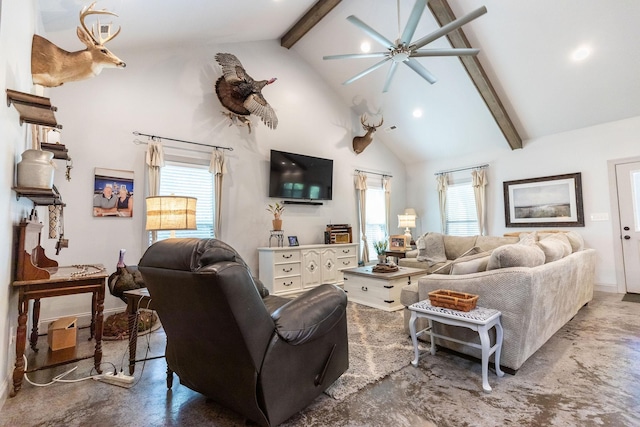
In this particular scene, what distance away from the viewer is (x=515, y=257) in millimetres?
2264

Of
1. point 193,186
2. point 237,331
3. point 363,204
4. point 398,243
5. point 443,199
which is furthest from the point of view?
point 443,199

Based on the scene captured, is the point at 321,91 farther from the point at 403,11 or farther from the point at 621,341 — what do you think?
the point at 621,341

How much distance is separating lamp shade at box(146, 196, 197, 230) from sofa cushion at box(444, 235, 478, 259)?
4.38m

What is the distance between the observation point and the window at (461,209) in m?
6.58

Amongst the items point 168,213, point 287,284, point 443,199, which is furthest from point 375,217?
point 168,213

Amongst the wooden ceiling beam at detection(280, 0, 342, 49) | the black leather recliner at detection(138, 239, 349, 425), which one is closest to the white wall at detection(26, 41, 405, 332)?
the wooden ceiling beam at detection(280, 0, 342, 49)

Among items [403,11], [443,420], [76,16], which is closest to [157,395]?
[443,420]

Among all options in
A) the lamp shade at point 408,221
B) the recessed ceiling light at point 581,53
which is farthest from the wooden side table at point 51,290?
the recessed ceiling light at point 581,53

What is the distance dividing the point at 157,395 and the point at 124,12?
11.7 ft

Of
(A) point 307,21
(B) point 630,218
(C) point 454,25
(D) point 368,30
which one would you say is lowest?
(B) point 630,218

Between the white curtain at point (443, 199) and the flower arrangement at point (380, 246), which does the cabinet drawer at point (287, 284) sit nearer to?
the flower arrangement at point (380, 246)

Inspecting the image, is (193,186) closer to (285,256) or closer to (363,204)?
(285,256)

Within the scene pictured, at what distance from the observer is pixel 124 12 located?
121 inches

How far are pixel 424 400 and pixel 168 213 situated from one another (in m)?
2.49
